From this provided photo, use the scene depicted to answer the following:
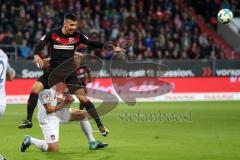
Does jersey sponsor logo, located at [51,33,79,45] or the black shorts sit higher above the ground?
jersey sponsor logo, located at [51,33,79,45]

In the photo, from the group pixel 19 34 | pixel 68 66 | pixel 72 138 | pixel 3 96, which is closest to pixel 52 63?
pixel 68 66

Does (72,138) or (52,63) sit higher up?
(52,63)

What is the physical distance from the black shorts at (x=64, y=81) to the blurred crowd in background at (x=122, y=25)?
13.9 m

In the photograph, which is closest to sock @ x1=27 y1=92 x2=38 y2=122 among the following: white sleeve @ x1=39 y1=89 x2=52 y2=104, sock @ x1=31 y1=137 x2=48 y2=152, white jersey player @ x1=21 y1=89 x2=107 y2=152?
white sleeve @ x1=39 y1=89 x2=52 y2=104

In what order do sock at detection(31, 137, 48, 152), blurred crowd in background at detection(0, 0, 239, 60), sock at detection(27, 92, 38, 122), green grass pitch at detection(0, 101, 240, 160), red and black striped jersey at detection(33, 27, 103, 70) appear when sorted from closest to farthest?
1. green grass pitch at detection(0, 101, 240, 160)
2. sock at detection(31, 137, 48, 152)
3. sock at detection(27, 92, 38, 122)
4. red and black striped jersey at detection(33, 27, 103, 70)
5. blurred crowd in background at detection(0, 0, 239, 60)

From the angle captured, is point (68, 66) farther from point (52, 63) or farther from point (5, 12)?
point (5, 12)

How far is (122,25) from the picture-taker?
29.8m

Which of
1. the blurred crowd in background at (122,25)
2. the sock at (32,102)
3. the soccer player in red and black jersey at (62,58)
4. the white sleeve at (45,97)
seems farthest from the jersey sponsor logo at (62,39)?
the blurred crowd in background at (122,25)

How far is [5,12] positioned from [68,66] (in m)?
15.4

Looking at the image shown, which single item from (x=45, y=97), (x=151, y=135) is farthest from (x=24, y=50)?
(x=45, y=97)

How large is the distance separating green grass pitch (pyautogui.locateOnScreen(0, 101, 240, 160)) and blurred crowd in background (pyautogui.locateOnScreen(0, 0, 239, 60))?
19.7ft

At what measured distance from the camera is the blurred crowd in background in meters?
27.1

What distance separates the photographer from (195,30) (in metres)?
31.8

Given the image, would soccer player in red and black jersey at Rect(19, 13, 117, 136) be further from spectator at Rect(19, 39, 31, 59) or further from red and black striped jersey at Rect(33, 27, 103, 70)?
spectator at Rect(19, 39, 31, 59)
